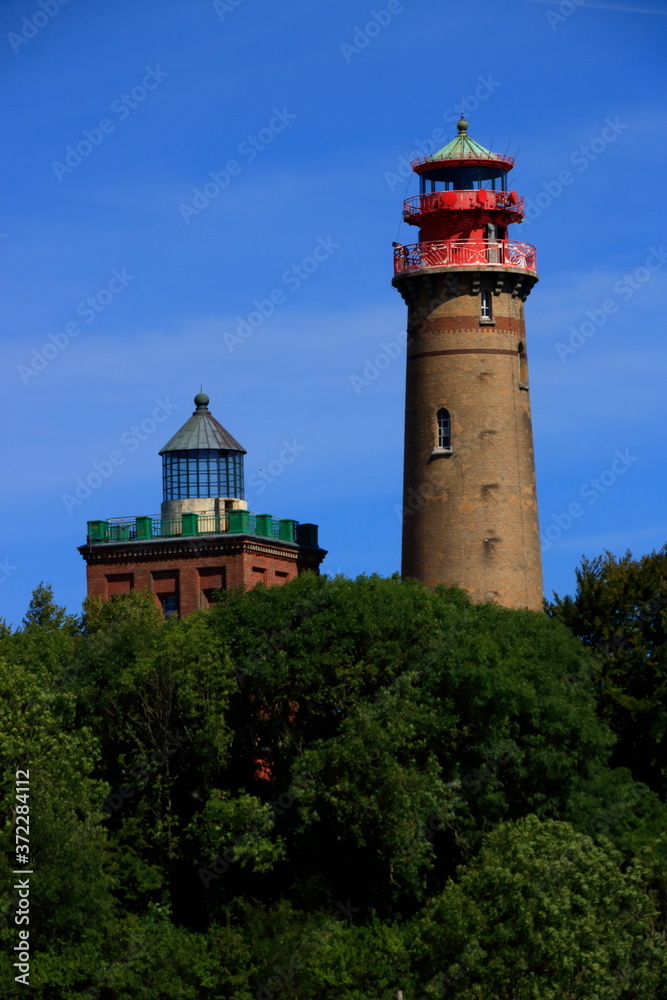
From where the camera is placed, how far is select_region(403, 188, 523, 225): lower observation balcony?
91.8m

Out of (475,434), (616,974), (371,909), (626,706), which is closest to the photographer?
(616,974)

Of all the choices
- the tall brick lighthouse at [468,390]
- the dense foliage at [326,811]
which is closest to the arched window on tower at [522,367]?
the tall brick lighthouse at [468,390]

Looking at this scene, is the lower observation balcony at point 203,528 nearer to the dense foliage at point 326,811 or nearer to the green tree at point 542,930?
the dense foliage at point 326,811

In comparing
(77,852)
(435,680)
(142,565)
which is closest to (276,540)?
(142,565)

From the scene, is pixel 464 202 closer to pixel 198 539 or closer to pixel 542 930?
pixel 198 539

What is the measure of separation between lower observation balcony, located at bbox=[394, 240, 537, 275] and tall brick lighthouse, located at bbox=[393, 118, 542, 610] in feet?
0.11

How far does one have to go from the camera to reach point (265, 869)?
7206cm

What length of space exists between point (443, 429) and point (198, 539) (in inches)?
396

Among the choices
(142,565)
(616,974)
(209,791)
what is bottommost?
(616,974)

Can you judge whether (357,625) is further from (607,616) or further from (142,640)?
(607,616)

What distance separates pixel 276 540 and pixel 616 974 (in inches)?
1222

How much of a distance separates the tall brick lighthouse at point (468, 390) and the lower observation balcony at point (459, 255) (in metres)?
0.03

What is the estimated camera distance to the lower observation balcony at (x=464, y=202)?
91.8 metres

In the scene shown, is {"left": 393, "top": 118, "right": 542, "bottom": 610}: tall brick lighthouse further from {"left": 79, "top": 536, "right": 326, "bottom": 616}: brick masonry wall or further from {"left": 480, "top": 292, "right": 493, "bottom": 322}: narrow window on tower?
{"left": 79, "top": 536, "right": 326, "bottom": 616}: brick masonry wall
